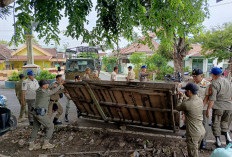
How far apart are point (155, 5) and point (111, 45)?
1788 mm

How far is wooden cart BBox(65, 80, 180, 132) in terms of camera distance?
337 centimetres

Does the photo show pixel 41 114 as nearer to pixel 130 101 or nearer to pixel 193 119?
pixel 130 101

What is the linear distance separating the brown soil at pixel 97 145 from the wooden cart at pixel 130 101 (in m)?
0.38

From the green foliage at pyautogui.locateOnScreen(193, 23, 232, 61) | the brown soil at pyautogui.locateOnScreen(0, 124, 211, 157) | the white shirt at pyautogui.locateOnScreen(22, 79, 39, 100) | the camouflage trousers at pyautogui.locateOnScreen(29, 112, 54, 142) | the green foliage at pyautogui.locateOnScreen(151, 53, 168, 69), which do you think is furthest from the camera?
the green foliage at pyautogui.locateOnScreen(151, 53, 168, 69)

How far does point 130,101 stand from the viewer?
12.6ft

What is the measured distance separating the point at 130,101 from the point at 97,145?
129cm

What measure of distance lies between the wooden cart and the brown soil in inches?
14.8

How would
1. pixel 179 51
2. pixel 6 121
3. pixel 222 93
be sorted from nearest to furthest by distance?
pixel 222 93, pixel 6 121, pixel 179 51

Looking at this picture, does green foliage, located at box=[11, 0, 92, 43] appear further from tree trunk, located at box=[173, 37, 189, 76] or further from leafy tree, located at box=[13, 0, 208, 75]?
tree trunk, located at box=[173, 37, 189, 76]

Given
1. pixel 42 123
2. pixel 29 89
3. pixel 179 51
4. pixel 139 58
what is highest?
pixel 179 51

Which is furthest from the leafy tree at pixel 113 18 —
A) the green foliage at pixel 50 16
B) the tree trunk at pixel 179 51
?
the tree trunk at pixel 179 51

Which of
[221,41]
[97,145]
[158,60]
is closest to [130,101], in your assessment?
[97,145]

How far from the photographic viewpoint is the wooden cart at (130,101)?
3373 millimetres

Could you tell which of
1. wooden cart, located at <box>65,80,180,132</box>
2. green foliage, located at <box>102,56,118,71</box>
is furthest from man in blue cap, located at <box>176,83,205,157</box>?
green foliage, located at <box>102,56,118,71</box>
